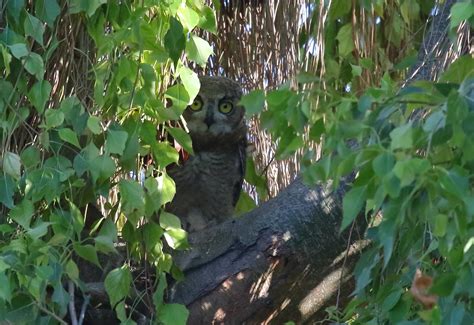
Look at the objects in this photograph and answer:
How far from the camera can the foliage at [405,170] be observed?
1.45 metres

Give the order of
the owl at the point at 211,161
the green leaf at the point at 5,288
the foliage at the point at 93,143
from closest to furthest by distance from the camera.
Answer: the green leaf at the point at 5,288 → the foliage at the point at 93,143 → the owl at the point at 211,161

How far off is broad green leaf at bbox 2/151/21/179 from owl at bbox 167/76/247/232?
870mm

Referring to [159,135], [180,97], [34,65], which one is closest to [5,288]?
[34,65]

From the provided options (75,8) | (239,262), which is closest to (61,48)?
(75,8)

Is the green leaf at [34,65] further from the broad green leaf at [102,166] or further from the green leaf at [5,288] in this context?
the green leaf at [5,288]

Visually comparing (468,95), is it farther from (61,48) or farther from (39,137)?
(61,48)

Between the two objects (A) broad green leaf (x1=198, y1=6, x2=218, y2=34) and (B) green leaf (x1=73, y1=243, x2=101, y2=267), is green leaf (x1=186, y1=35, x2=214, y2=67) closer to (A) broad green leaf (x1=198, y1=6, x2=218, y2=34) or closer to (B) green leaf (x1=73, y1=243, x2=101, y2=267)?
(A) broad green leaf (x1=198, y1=6, x2=218, y2=34)

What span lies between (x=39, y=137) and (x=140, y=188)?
25cm

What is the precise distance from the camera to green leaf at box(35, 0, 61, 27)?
2.30 meters

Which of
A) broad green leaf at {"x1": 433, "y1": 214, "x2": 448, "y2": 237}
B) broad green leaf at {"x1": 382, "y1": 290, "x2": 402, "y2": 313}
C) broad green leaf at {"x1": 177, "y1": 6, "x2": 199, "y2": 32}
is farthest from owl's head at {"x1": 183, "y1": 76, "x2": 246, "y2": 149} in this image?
broad green leaf at {"x1": 433, "y1": 214, "x2": 448, "y2": 237}

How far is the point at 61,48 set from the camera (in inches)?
100

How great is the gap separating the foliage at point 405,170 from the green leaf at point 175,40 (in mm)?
Answer: 362

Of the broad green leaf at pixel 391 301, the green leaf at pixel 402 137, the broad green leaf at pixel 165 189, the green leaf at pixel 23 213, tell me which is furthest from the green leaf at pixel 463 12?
the green leaf at pixel 23 213

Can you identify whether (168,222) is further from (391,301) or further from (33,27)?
(391,301)
